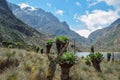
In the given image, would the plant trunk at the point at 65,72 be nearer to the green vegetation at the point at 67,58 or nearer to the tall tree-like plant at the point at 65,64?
the tall tree-like plant at the point at 65,64

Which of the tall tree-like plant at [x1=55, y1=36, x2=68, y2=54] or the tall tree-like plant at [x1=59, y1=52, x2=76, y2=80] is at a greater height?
the tall tree-like plant at [x1=55, y1=36, x2=68, y2=54]

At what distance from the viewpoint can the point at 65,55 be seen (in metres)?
20.8

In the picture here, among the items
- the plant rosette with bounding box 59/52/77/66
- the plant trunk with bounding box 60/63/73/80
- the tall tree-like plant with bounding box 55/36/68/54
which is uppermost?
the tall tree-like plant with bounding box 55/36/68/54

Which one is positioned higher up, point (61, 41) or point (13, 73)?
point (61, 41)

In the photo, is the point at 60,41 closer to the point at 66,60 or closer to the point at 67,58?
the point at 67,58

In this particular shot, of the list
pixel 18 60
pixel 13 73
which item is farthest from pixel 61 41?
pixel 13 73

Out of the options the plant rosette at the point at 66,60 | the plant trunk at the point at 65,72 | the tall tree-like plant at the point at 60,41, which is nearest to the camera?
the plant trunk at the point at 65,72

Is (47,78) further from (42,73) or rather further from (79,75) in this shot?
(79,75)

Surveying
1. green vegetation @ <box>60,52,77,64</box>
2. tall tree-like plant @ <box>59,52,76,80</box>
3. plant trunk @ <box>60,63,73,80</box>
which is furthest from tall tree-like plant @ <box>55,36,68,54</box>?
plant trunk @ <box>60,63,73,80</box>

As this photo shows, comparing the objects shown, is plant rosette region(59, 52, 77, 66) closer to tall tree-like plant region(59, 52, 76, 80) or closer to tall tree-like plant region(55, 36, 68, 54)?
tall tree-like plant region(59, 52, 76, 80)

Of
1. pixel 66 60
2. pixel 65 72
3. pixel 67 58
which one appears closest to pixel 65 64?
pixel 66 60

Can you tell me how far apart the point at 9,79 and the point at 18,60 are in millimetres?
6412

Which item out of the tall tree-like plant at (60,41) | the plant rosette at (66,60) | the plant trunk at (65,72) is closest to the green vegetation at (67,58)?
the plant rosette at (66,60)

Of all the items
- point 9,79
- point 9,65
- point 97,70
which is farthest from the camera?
point 97,70
